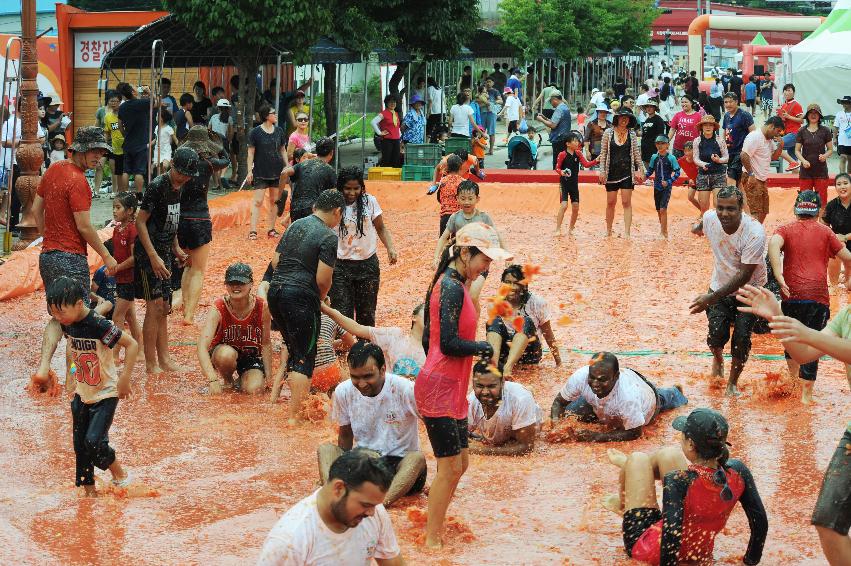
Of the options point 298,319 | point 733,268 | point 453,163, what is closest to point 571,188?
point 453,163

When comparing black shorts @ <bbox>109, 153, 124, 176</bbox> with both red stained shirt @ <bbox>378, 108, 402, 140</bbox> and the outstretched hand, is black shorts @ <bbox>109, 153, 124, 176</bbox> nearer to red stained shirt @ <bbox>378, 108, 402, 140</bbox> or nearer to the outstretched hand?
red stained shirt @ <bbox>378, 108, 402, 140</bbox>

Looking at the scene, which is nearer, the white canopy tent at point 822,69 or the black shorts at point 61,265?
the black shorts at point 61,265

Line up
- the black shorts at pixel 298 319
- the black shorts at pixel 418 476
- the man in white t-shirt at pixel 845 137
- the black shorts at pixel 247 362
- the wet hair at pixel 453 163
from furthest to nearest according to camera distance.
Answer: the man in white t-shirt at pixel 845 137 < the wet hair at pixel 453 163 < the black shorts at pixel 247 362 < the black shorts at pixel 298 319 < the black shorts at pixel 418 476

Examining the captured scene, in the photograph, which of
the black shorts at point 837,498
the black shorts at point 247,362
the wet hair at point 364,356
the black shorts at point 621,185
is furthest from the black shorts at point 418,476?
the black shorts at point 621,185

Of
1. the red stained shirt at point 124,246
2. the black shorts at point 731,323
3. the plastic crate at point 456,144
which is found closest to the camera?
the black shorts at point 731,323

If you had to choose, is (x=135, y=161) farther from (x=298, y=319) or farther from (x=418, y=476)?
(x=418, y=476)

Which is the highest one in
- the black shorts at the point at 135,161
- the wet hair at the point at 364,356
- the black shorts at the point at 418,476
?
the black shorts at the point at 135,161

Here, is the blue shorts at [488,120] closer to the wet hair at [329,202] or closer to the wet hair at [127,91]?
the wet hair at [127,91]

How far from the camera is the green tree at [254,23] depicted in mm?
20781

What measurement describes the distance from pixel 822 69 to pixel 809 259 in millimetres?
24240

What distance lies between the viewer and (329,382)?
988cm

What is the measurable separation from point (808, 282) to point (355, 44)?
15913mm

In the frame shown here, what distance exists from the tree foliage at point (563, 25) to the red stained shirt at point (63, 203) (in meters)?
27.6

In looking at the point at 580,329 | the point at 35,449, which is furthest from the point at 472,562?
the point at 580,329
